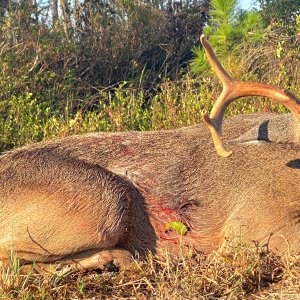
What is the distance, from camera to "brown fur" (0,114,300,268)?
5242mm

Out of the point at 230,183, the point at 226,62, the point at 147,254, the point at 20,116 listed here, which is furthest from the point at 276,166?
the point at 226,62

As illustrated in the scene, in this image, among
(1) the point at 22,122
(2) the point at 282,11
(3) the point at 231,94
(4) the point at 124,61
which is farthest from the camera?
(2) the point at 282,11

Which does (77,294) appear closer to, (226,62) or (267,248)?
(267,248)

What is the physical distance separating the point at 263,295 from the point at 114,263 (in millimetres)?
1280

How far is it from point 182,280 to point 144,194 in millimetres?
1231

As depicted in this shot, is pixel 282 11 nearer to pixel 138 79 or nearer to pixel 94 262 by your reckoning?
pixel 138 79

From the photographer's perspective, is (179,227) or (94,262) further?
(179,227)

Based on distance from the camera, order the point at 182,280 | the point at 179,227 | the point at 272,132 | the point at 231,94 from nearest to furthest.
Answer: the point at 182,280, the point at 231,94, the point at 179,227, the point at 272,132

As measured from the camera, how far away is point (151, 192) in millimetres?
5602

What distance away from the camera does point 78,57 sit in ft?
44.5

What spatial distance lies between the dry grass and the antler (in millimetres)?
894

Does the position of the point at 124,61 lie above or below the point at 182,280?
above

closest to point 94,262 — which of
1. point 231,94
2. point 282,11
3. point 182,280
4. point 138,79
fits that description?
point 182,280

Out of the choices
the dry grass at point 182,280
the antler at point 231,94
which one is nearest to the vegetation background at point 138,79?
the dry grass at point 182,280
